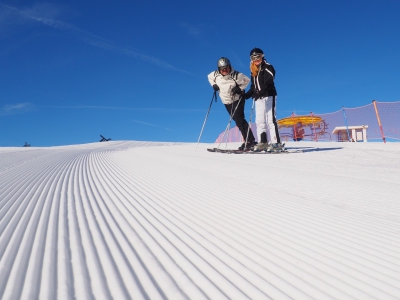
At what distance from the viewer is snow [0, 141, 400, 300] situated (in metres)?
0.98

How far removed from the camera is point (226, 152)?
6734mm

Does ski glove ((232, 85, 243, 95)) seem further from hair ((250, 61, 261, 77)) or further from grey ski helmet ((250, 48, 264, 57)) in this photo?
grey ski helmet ((250, 48, 264, 57))

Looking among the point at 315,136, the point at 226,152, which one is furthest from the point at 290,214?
the point at 315,136

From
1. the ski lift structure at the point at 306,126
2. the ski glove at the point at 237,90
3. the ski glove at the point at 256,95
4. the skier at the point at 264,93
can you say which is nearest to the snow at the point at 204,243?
the skier at the point at 264,93

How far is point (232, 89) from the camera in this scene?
23.0 ft

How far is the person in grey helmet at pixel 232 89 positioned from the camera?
693 cm

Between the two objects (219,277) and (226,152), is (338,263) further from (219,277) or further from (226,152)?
(226,152)

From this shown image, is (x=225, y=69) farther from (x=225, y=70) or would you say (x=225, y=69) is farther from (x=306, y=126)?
(x=306, y=126)

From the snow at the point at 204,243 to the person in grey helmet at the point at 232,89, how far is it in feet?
15.7

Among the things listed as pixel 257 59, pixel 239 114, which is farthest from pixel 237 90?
pixel 257 59

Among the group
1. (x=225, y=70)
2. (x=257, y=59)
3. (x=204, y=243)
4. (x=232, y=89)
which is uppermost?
(x=225, y=70)

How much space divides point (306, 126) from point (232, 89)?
11899mm

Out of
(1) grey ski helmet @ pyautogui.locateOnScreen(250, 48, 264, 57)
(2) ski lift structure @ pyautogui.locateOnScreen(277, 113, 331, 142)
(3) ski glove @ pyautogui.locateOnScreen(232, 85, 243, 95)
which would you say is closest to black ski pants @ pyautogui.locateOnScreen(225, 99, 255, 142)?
(3) ski glove @ pyautogui.locateOnScreen(232, 85, 243, 95)

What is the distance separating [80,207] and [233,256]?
3.93 ft
